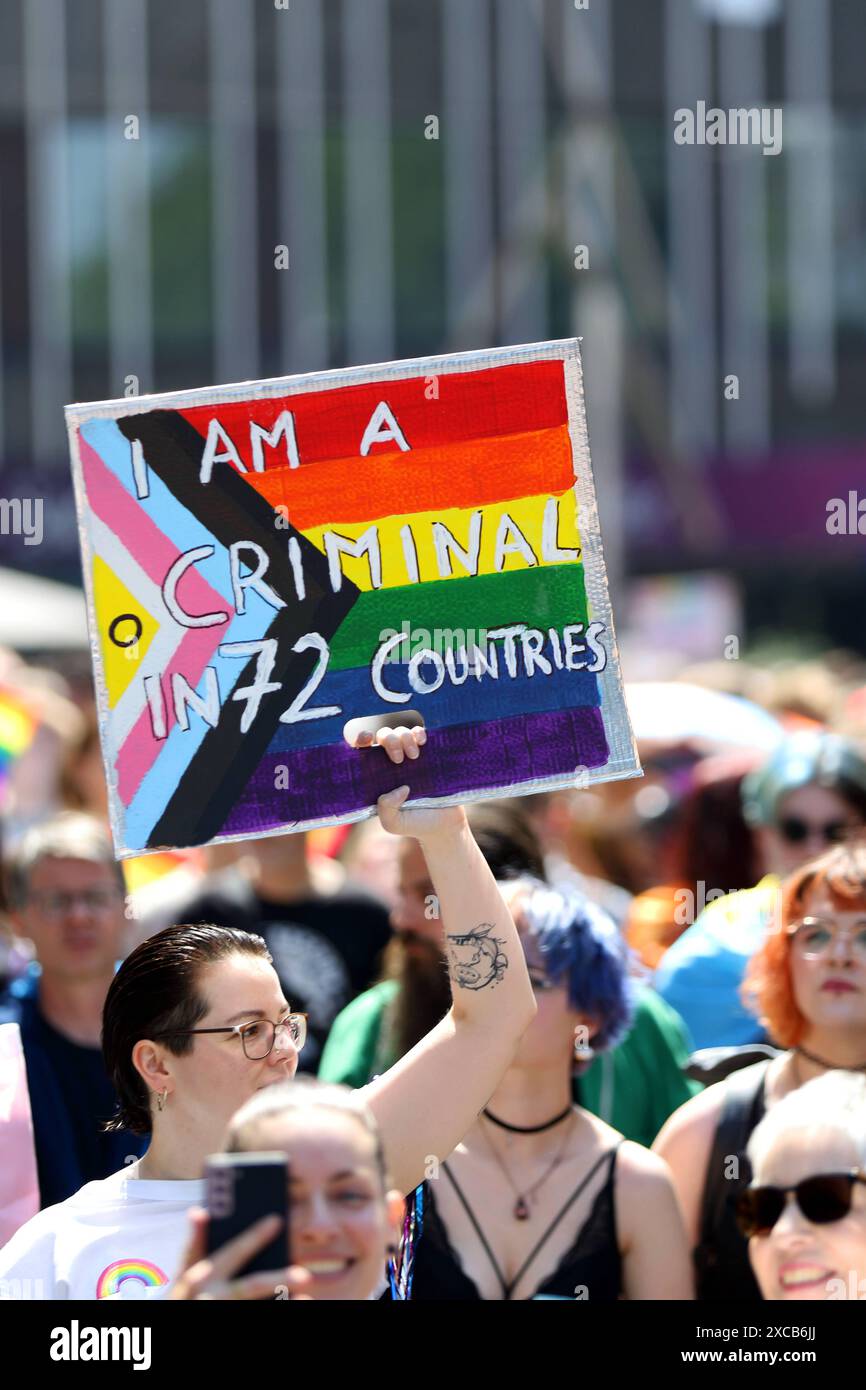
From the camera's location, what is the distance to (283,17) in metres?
24.6

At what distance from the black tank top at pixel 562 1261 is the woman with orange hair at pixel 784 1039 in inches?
6.3

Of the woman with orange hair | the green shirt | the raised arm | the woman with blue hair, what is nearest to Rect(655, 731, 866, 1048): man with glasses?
the green shirt

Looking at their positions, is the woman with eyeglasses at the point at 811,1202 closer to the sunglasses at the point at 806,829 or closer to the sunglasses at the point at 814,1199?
the sunglasses at the point at 814,1199

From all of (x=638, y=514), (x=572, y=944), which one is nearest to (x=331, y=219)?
(x=638, y=514)

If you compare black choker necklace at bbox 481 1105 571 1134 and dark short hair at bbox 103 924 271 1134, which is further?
black choker necklace at bbox 481 1105 571 1134

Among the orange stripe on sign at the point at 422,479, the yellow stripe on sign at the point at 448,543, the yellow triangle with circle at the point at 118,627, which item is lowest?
the yellow triangle with circle at the point at 118,627

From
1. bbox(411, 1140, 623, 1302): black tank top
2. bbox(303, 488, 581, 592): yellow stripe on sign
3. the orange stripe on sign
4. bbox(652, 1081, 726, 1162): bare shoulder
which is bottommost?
bbox(411, 1140, 623, 1302): black tank top

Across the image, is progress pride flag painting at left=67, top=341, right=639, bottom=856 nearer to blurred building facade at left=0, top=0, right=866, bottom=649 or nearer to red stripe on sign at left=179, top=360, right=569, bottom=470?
red stripe on sign at left=179, top=360, right=569, bottom=470

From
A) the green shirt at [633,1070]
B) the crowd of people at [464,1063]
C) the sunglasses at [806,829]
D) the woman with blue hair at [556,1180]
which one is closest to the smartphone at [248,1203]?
the crowd of people at [464,1063]

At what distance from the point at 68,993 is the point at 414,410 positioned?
1.54 metres

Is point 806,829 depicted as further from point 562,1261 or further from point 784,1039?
point 562,1261

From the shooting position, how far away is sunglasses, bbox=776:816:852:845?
403 cm

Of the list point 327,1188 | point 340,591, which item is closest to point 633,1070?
point 340,591

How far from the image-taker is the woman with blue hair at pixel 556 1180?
2754mm
